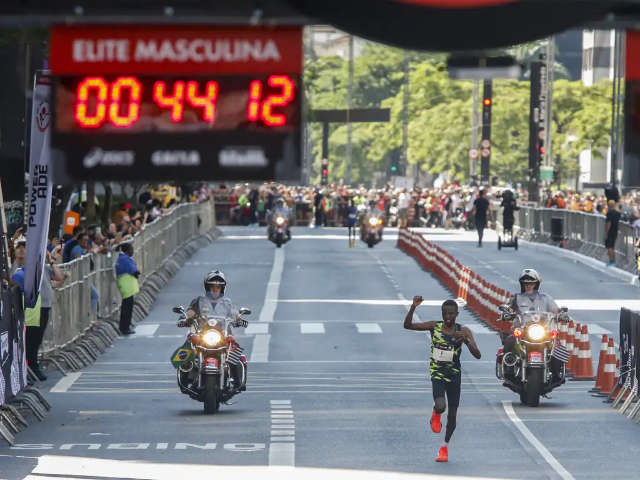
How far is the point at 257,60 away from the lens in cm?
848

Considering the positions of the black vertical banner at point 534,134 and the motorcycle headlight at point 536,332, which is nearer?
the motorcycle headlight at point 536,332

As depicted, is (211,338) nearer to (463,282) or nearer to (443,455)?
(443,455)

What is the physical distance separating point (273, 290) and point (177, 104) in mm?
34596

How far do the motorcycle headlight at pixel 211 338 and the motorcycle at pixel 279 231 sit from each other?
37.4m

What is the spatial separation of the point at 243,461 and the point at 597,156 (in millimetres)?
74195

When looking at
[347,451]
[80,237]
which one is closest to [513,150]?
[80,237]

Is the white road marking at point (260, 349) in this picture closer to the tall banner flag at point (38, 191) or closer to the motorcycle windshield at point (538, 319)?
the motorcycle windshield at point (538, 319)

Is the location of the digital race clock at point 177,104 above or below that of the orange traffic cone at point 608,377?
above

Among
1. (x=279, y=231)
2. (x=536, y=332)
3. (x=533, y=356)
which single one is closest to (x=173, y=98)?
(x=533, y=356)

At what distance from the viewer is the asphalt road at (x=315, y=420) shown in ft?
56.2

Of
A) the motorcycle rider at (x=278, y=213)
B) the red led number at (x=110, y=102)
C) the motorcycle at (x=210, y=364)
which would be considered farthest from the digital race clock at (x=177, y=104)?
the motorcycle rider at (x=278, y=213)

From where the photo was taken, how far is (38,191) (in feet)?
51.3

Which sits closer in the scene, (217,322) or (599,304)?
(217,322)

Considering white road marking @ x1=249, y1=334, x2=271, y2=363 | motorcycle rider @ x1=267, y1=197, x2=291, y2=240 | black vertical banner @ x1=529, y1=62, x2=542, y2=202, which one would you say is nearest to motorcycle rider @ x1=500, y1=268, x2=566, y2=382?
white road marking @ x1=249, y1=334, x2=271, y2=363
